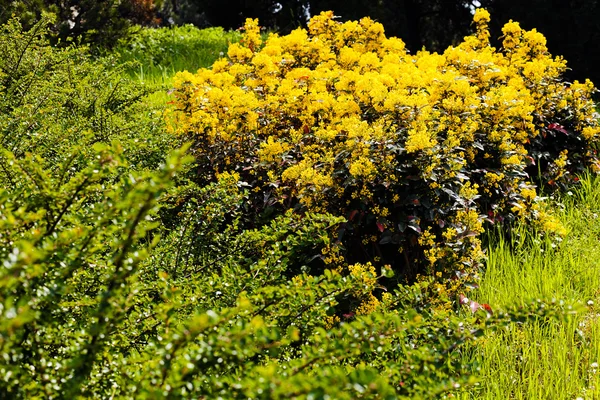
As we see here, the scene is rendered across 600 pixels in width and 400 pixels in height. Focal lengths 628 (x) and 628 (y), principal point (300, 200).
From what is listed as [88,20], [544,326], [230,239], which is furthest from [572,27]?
[230,239]

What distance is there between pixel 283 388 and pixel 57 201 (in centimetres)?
75

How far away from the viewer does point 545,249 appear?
339 centimetres

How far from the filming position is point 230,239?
2682mm

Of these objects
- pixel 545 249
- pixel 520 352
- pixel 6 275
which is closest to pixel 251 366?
pixel 6 275

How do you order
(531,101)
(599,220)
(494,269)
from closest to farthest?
1. (494,269)
2. (599,220)
3. (531,101)

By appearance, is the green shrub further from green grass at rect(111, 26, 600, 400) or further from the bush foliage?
green grass at rect(111, 26, 600, 400)

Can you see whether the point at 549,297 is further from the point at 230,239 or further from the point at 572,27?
the point at 572,27

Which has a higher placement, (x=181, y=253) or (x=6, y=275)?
(x=6, y=275)

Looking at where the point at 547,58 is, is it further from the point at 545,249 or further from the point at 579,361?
the point at 579,361

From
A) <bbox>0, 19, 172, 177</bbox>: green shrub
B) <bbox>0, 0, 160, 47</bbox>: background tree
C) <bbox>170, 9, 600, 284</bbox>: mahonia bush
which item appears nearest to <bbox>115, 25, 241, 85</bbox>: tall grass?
<bbox>0, 0, 160, 47</bbox>: background tree

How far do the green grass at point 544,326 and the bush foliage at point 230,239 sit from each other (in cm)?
22

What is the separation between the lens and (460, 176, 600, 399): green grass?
2350 millimetres

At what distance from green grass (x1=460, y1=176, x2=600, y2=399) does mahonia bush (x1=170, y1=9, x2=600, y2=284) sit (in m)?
0.18

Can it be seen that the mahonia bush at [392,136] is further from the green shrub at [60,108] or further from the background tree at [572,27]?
the background tree at [572,27]
